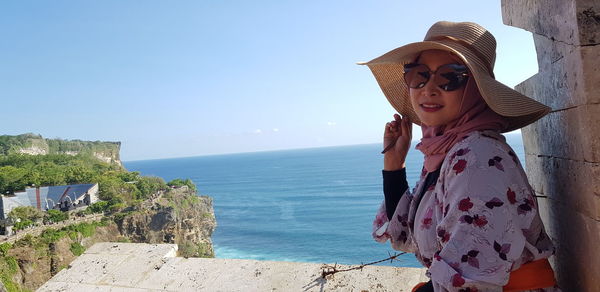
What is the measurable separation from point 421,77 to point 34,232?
140 ft

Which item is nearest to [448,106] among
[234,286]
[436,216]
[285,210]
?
[436,216]

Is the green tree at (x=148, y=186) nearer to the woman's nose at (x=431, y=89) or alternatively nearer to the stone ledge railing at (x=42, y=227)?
the stone ledge railing at (x=42, y=227)

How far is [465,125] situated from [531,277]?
0.49 metres

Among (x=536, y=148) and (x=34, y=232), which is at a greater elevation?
(x=536, y=148)

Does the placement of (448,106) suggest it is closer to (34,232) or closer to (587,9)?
(587,9)

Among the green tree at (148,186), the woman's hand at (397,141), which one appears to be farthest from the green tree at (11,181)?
the woman's hand at (397,141)

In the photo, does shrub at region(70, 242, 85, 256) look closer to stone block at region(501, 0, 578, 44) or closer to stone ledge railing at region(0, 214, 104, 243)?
stone ledge railing at region(0, 214, 104, 243)

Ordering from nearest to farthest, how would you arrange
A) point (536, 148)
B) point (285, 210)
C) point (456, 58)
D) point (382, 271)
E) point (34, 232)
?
point (456, 58) < point (536, 148) < point (382, 271) < point (34, 232) < point (285, 210)

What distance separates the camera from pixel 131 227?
1741 inches

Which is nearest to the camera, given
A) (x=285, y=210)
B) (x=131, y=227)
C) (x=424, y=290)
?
(x=424, y=290)

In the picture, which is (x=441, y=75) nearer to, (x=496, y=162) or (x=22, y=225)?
(x=496, y=162)

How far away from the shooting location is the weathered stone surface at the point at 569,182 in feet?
3.82

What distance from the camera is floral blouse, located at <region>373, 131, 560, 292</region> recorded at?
3.58ft

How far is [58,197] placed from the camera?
157 ft
